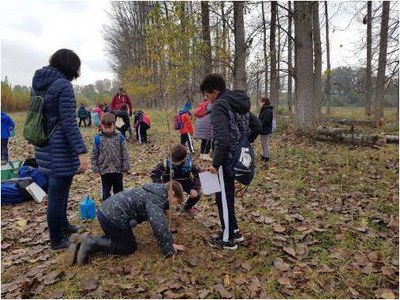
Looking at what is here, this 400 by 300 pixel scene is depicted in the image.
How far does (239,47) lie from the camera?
11750 millimetres

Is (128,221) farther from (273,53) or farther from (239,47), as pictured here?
(273,53)

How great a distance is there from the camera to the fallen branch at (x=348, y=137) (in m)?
9.59

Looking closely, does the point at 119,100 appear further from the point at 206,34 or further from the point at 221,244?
the point at 221,244

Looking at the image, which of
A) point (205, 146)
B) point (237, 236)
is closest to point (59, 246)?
point (237, 236)

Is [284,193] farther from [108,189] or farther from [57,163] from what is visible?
[57,163]

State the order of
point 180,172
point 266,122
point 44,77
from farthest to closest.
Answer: point 266,122 < point 180,172 < point 44,77

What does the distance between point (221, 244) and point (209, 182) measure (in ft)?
2.62

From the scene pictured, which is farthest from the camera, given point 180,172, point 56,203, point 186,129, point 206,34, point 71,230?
point 206,34

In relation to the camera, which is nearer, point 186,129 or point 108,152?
point 108,152

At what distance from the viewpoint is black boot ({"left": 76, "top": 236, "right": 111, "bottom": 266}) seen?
368 centimetres

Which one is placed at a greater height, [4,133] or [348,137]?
[4,133]

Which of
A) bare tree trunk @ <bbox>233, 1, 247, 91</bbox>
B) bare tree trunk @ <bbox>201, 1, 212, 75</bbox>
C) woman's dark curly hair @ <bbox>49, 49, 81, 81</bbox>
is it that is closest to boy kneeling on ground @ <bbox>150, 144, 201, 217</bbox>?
woman's dark curly hair @ <bbox>49, 49, 81, 81</bbox>

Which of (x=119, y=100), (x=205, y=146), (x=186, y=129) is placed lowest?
(x=205, y=146)

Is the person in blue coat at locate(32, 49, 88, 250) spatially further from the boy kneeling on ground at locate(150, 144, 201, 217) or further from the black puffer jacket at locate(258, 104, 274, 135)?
the black puffer jacket at locate(258, 104, 274, 135)
